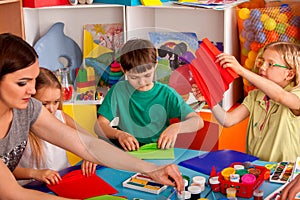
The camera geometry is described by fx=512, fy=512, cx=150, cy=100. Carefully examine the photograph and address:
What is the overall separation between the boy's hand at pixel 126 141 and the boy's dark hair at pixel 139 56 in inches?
7.4

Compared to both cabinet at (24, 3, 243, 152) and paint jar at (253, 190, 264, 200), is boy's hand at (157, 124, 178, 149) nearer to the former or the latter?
paint jar at (253, 190, 264, 200)

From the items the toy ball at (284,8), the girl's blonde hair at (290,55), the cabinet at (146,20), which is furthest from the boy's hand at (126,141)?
the toy ball at (284,8)

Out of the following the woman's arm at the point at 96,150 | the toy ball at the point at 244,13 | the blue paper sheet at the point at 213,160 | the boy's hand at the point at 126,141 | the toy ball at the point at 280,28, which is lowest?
the blue paper sheet at the point at 213,160

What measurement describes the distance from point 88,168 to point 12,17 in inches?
53.0

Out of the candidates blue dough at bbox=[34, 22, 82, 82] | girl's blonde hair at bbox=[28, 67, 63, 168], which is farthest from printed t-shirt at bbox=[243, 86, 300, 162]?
blue dough at bbox=[34, 22, 82, 82]

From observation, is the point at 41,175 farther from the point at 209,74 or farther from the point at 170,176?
A: the point at 209,74

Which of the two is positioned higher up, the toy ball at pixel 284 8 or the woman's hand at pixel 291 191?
the toy ball at pixel 284 8

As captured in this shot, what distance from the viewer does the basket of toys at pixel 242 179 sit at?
49.5 inches

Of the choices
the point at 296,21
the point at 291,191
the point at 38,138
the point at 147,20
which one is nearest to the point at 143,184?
the point at 291,191

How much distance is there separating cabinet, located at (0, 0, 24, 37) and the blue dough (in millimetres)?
159

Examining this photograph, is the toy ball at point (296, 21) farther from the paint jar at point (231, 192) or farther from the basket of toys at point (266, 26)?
the paint jar at point (231, 192)

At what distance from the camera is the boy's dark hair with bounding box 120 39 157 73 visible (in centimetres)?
109

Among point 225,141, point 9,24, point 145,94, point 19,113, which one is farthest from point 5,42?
point 9,24

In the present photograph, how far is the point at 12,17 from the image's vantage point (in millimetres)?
2543
